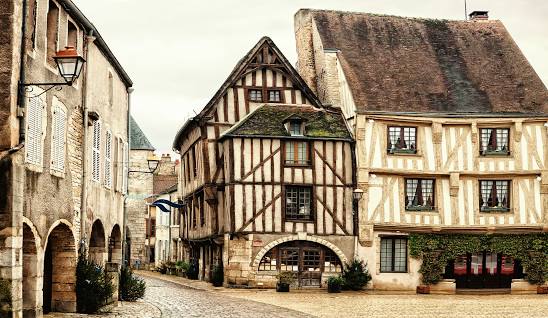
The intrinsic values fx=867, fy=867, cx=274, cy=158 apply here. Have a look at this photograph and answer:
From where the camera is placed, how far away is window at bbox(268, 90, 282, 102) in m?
29.1

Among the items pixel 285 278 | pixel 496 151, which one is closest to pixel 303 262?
pixel 285 278

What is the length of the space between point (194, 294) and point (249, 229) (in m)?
3.94

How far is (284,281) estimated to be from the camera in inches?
1040

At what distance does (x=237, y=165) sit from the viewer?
27250 mm

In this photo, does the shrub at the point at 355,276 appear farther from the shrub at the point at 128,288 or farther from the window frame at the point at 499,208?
the shrub at the point at 128,288

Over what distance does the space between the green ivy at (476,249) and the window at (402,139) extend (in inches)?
111

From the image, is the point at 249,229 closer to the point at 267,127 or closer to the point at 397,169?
the point at 267,127

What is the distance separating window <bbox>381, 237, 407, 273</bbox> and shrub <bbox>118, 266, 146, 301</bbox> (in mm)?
10321

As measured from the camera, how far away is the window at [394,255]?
92.1 feet

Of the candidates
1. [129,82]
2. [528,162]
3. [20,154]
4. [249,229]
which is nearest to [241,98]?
[249,229]

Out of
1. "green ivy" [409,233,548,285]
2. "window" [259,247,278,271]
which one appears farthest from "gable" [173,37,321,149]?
"green ivy" [409,233,548,285]

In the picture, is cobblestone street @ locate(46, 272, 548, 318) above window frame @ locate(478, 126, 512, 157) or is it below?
below

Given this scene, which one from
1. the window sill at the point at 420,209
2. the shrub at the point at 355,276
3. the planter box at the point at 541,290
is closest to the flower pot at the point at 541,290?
the planter box at the point at 541,290

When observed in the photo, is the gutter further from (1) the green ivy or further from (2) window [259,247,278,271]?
(1) the green ivy
